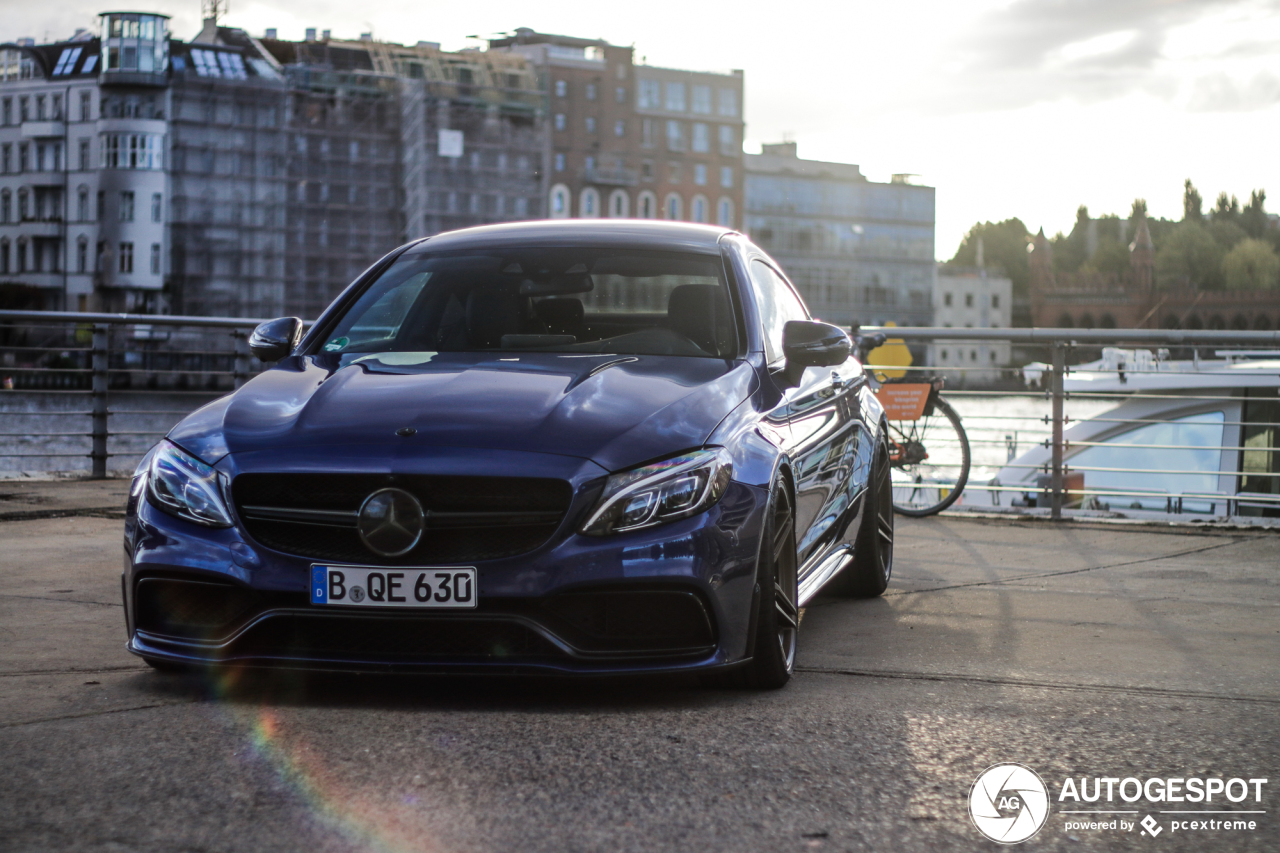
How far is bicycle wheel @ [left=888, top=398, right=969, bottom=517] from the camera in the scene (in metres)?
10.3

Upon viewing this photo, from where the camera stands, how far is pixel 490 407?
154 inches

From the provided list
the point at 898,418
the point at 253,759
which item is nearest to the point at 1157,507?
the point at 898,418

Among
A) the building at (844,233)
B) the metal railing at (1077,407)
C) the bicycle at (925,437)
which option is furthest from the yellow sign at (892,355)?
the building at (844,233)

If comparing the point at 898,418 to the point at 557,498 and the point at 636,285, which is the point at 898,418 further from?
the point at 557,498

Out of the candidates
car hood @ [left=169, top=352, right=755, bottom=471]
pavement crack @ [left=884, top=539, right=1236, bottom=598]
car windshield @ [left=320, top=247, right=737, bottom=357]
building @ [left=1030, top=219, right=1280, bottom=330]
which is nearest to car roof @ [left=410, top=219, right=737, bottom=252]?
car windshield @ [left=320, top=247, right=737, bottom=357]

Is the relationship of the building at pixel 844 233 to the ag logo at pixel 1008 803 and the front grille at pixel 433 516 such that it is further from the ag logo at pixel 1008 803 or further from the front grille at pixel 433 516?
the ag logo at pixel 1008 803

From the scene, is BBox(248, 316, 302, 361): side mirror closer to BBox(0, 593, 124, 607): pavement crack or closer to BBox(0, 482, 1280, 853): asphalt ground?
BBox(0, 482, 1280, 853): asphalt ground

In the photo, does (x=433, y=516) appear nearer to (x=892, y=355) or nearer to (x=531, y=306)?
(x=531, y=306)

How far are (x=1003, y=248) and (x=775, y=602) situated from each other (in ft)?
565

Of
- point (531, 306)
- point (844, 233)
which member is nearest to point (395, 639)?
point (531, 306)

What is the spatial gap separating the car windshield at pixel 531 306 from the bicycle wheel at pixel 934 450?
17.5 feet

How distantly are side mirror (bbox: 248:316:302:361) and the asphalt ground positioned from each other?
40.9 inches

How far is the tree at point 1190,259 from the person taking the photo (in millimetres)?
136125

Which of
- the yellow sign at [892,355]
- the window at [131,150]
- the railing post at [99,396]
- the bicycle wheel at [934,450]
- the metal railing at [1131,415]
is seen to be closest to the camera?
the metal railing at [1131,415]
